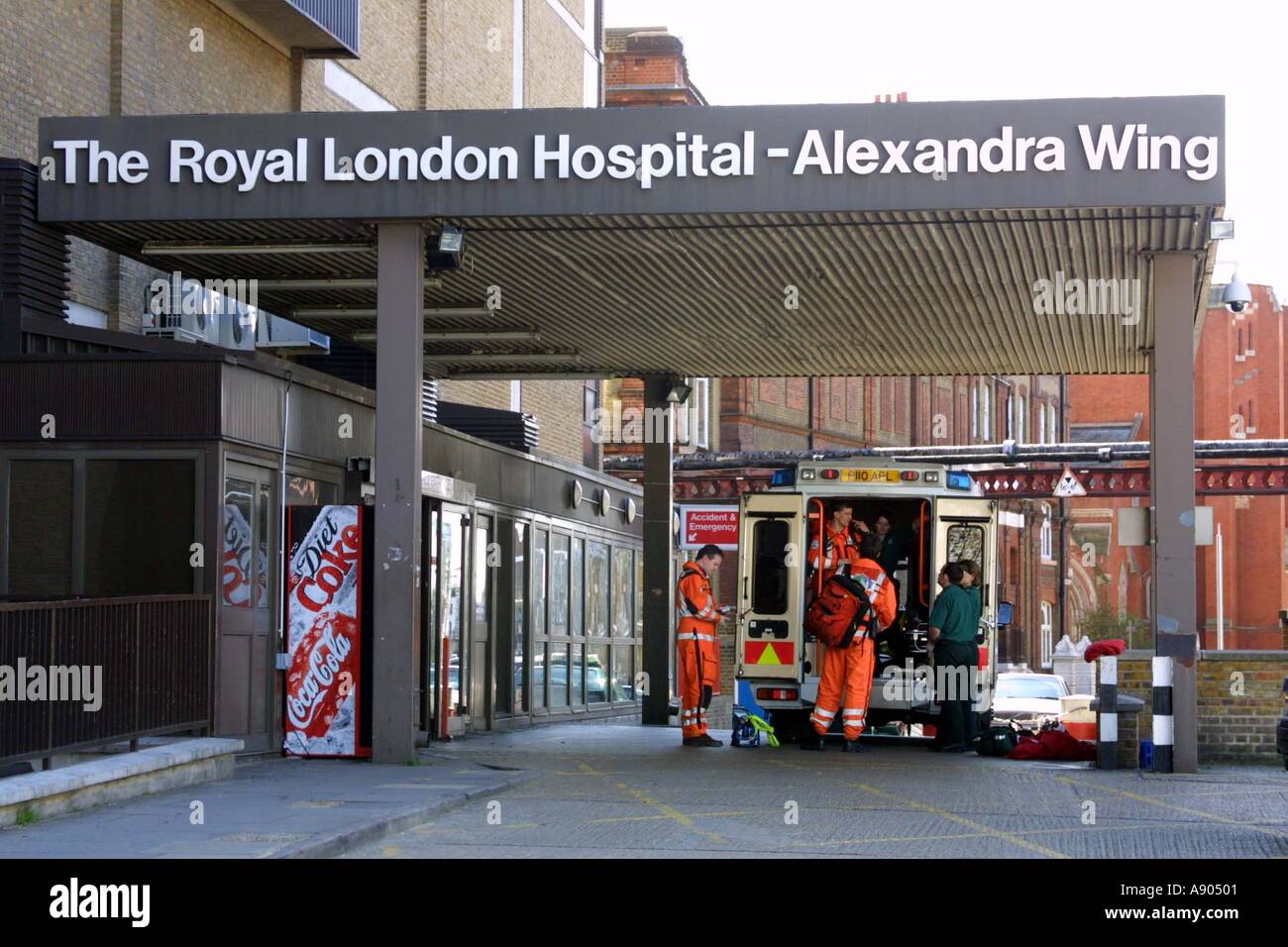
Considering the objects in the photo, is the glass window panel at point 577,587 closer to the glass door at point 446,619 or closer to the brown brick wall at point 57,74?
the glass door at point 446,619

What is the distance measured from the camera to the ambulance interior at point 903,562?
67.1 ft

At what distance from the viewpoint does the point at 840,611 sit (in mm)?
18047

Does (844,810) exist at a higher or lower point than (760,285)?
lower

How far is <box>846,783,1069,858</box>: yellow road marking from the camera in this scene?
10945 mm

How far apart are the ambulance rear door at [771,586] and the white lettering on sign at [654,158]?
16.7 ft

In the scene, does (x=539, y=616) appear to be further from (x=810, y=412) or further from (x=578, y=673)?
(x=810, y=412)

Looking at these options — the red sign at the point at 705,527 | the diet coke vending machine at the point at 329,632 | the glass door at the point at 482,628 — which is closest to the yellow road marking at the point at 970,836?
the diet coke vending machine at the point at 329,632

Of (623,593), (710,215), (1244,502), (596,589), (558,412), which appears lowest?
(623,593)

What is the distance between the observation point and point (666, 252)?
57.0 ft

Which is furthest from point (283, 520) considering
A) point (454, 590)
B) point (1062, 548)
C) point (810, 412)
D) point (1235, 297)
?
point (1062, 548)

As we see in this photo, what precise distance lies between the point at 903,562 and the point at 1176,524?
5.59 metres

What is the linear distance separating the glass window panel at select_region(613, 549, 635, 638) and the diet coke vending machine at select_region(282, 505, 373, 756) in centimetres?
1241

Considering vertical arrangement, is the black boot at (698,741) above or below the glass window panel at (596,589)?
below
